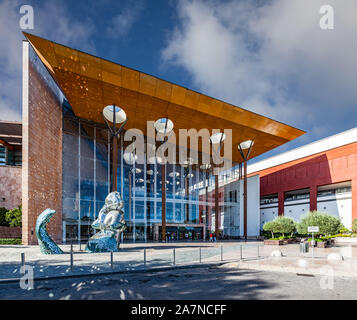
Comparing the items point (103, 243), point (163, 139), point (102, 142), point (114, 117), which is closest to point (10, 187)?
point (102, 142)

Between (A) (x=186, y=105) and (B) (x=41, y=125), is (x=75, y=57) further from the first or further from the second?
(A) (x=186, y=105)

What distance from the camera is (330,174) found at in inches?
1687

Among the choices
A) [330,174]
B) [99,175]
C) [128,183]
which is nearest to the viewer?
[99,175]

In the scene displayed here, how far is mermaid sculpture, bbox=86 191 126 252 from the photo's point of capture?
16781 millimetres

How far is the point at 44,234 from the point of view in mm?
15328

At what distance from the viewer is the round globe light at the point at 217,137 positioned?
3256 cm

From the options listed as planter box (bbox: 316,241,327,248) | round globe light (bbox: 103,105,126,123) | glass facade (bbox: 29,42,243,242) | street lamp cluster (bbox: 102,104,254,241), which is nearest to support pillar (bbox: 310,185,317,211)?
glass facade (bbox: 29,42,243,242)

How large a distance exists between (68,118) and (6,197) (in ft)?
34.8

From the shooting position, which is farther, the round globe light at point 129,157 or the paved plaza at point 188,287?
the round globe light at point 129,157

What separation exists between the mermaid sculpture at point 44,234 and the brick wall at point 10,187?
1643 cm

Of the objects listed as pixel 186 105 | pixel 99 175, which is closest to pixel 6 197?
pixel 99 175

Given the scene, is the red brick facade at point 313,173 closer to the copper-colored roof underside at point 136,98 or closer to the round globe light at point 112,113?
the copper-colored roof underside at point 136,98

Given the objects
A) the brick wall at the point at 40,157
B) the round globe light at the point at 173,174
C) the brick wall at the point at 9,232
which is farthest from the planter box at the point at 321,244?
the brick wall at the point at 9,232

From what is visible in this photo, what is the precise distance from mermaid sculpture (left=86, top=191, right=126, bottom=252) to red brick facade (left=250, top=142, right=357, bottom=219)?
3483 cm
